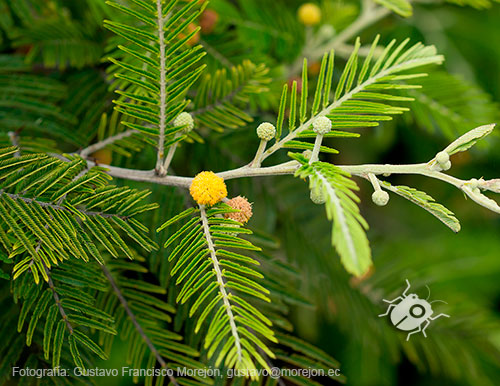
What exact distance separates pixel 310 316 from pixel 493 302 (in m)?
0.72

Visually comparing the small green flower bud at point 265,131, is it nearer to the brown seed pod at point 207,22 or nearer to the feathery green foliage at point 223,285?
the feathery green foliage at point 223,285

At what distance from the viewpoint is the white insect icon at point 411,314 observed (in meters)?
0.89

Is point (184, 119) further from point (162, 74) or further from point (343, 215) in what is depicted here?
point (343, 215)

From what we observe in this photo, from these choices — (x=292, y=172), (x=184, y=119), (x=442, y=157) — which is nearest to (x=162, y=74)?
(x=184, y=119)

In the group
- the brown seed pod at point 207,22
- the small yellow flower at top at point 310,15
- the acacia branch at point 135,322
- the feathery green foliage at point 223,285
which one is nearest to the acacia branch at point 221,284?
the feathery green foliage at point 223,285

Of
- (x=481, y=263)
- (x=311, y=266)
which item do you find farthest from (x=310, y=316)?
(x=481, y=263)

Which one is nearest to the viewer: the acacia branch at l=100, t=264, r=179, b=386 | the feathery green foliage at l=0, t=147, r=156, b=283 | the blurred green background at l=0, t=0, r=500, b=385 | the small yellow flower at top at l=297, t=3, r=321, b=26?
the feathery green foliage at l=0, t=147, r=156, b=283

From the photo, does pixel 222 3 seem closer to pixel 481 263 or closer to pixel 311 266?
pixel 311 266

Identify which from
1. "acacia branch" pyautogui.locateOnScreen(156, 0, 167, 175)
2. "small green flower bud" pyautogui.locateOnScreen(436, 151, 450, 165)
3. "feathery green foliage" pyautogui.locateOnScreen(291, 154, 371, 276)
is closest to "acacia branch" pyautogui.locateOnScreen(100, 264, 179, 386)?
"acacia branch" pyautogui.locateOnScreen(156, 0, 167, 175)

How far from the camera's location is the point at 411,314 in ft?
2.88

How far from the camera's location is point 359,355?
127 centimetres

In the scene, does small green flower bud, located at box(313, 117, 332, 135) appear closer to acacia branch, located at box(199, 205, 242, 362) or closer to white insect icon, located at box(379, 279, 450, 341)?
acacia branch, located at box(199, 205, 242, 362)

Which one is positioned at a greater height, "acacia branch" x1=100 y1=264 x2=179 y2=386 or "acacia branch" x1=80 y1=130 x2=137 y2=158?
"acacia branch" x1=80 y1=130 x2=137 y2=158

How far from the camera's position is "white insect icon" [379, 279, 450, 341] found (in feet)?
2.91
